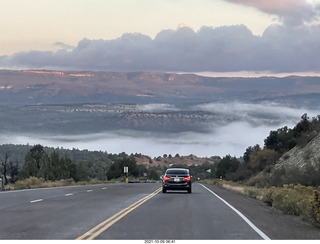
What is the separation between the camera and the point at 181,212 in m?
20.2

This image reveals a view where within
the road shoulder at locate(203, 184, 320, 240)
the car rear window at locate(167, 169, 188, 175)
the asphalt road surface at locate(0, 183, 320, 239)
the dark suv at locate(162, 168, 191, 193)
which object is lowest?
the road shoulder at locate(203, 184, 320, 240)

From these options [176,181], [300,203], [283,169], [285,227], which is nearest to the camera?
[285,227]

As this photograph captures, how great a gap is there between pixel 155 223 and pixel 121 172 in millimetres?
141044

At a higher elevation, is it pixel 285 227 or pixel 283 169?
pixel 283 169

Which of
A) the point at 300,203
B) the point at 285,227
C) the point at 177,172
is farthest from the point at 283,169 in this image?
the point at 285,227

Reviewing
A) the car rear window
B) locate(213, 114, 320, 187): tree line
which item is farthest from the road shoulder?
locate(213, 114, 320, 187): tree line

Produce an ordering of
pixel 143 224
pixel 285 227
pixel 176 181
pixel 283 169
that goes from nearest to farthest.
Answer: pixel 143 224 < pixel 285 227 < pixel 176 181 < pixel 283 169

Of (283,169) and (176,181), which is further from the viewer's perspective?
(283,169)

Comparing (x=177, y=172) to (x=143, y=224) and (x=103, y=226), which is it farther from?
(x=103, y=226)

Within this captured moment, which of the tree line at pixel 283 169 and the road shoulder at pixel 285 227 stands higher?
the tree line at pixel 283 169

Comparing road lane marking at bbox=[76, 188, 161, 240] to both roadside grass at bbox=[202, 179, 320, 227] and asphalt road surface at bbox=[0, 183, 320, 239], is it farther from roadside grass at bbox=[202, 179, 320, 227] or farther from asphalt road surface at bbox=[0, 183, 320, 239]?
roadside grass at bbox=[202, 179, 320, 227]

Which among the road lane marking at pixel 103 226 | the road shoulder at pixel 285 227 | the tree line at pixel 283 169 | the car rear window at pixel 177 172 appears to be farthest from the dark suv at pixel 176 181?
the road shoulder at pixel 285 227

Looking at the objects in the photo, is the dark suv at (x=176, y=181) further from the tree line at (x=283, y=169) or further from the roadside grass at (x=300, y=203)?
the tree line at (x=283, y=169)
